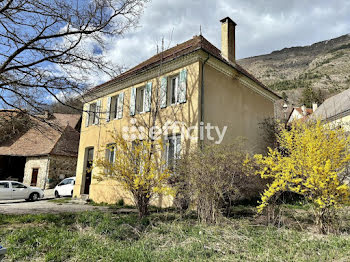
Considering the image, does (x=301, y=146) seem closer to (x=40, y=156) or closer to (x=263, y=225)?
(x=263, y=225)

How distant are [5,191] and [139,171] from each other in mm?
11735

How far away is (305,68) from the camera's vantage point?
9981cm

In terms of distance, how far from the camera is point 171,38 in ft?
33.2

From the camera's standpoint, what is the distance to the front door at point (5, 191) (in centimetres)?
1499

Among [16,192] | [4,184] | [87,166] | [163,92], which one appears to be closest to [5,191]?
[4,184]

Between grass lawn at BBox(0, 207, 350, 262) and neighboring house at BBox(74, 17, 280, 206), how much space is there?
2.56 metres

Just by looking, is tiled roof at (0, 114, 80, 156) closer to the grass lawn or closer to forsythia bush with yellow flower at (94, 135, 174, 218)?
forsythia bush with yellow flower at (94, 135, 174, 218)

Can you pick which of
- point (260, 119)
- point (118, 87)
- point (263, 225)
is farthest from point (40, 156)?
point (263, 225)

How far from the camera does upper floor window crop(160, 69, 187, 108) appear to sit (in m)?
10.6

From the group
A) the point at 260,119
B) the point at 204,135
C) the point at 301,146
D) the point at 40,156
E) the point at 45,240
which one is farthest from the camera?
the point at 40,156

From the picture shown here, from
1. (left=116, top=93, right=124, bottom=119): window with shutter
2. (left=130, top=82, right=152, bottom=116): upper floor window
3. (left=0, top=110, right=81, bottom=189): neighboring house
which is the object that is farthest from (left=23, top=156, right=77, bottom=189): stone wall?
(left=130, top=82, right=152, bottom=116): upper floor window

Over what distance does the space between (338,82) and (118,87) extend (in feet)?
244

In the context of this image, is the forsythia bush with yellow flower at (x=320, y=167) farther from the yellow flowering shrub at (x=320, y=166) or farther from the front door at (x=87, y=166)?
the front door at (x=87, y=166)

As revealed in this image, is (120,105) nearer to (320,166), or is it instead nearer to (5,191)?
(5,191)
